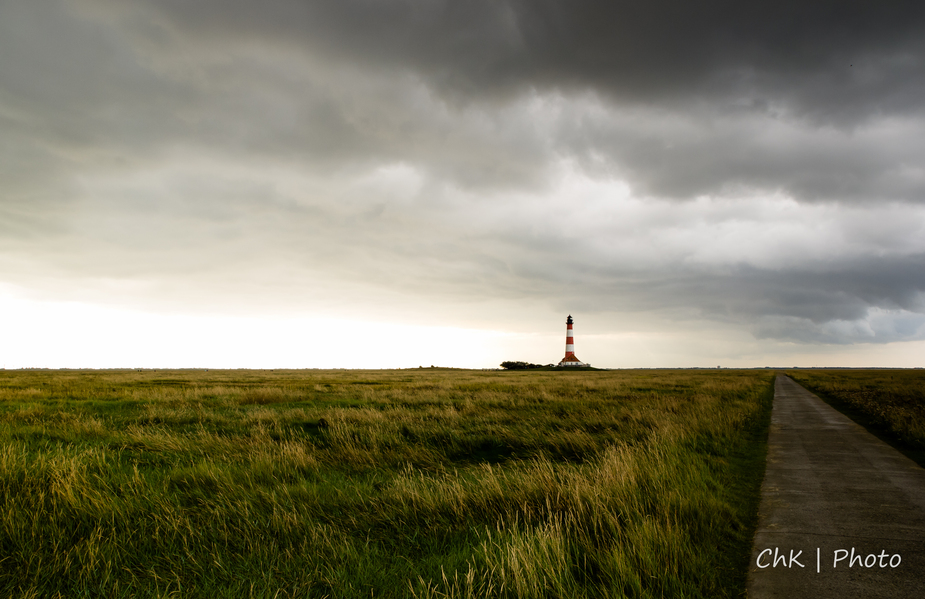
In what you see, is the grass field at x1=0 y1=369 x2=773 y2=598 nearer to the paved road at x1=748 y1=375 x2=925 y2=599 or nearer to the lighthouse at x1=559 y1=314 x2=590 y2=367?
the paved road at x1=748 y1=375 x2=925 y2=599

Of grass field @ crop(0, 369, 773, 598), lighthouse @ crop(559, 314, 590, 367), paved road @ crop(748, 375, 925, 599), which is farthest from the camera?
lighthouse @ crop(559, 314, 590, 367)

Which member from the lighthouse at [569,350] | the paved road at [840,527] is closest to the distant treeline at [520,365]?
the lighthouse at [569,350]

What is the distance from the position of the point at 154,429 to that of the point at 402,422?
660 cm

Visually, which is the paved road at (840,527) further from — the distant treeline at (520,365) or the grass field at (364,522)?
the distant treeline at (520,365)

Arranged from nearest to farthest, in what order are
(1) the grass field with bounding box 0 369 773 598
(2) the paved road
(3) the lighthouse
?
(1) the grass field with bounding box 0 369 773 598
(2) the paved road
(3) the lighthouse

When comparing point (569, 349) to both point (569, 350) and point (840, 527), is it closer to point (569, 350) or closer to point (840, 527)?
point (569, 350)

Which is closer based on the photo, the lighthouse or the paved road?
the paved road

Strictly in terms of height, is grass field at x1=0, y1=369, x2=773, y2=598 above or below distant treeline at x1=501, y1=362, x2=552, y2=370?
above

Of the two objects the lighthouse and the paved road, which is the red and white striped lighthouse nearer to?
the lighthouse

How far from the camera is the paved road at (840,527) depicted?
4145 millimetres

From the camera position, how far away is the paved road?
414cm

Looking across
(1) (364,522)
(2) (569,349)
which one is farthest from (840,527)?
(2) (569,349)

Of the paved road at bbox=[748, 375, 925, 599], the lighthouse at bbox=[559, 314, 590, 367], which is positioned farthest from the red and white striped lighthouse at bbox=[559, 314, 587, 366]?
the paved road at bbox=[748, 375, 925, 599]

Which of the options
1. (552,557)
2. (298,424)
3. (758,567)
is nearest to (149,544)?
(552,557)
